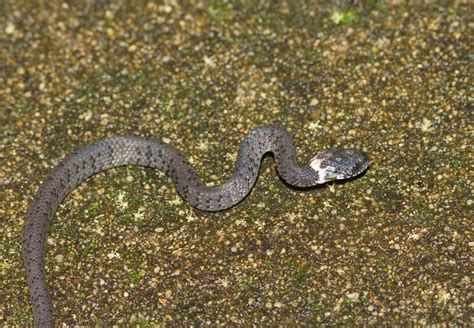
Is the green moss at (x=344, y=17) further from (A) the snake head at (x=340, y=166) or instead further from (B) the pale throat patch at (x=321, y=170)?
(B) the pale throat patch at (x=321, y=170)

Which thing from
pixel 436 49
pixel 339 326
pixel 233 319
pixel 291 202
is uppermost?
pixel 436 49

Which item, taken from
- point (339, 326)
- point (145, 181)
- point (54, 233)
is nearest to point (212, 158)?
point (145, 181)

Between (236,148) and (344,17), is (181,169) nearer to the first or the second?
(236,148)

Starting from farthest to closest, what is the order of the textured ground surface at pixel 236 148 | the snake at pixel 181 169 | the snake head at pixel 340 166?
the snake head at pixel 340 166 < the snake at pixel 181 169 < the textured ground surface at pixel 236 148

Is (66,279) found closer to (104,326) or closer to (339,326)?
(104,326)

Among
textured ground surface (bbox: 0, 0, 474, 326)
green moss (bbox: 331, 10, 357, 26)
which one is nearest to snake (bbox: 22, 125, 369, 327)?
textured ground surface (bbox: 0, 0, 474, 326)

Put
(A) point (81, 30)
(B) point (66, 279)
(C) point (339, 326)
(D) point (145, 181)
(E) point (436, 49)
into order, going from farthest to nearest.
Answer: (A) point (81, 30), (E) point (436, 49), (D) point (145, 181), (B) point (66, 279), (C) point (339, 326)

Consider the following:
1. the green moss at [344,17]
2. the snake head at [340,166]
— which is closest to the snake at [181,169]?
the snake head at [340,166]
